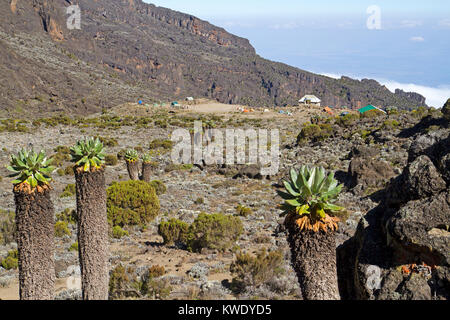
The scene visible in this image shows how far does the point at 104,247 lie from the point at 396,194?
222 inches

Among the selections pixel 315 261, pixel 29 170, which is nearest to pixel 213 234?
pixel 29 170

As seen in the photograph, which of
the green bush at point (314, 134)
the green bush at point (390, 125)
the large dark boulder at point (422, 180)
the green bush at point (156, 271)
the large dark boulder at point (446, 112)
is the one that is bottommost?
the green bush at point (156, 271)

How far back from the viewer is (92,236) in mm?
7020

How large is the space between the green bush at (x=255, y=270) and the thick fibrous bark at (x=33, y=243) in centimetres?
428

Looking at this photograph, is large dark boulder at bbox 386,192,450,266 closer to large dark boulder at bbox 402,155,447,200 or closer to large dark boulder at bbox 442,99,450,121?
large dark boulder at bbox 402,155,447,200

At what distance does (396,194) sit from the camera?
577 cm

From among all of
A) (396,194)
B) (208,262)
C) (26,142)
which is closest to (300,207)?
(396,194)

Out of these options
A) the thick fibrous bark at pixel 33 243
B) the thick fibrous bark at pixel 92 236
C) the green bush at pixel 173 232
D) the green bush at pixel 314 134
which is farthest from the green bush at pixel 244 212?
the green bush at pixel 314 134

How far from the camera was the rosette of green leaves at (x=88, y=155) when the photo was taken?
735 cm

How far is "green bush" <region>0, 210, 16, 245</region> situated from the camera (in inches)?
487

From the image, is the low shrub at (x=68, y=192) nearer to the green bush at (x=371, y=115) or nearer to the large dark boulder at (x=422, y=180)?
the large dark boulder at (x=422, y=180)

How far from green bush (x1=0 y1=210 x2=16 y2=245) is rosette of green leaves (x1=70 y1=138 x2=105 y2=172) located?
705 centimetres

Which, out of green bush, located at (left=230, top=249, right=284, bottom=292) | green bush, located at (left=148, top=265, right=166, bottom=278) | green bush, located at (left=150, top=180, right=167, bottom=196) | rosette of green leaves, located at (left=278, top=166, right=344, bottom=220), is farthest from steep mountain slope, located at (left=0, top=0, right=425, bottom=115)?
rosette of green leaves, located at (left=278, top=166, right=344, bottom=220)

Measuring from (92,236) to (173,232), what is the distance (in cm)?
518
